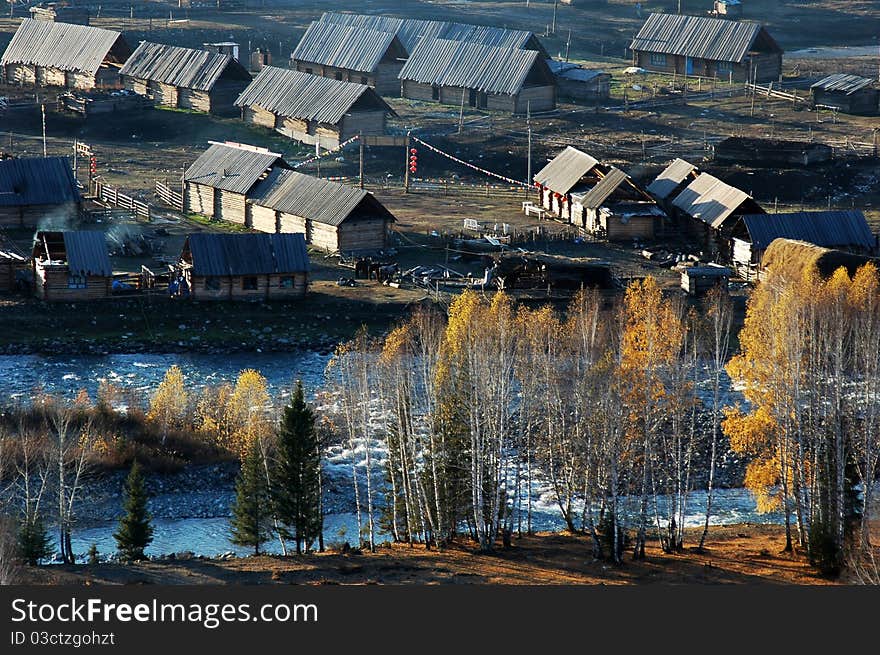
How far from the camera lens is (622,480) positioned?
46.0 metres

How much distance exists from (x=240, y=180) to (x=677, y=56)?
142 feet

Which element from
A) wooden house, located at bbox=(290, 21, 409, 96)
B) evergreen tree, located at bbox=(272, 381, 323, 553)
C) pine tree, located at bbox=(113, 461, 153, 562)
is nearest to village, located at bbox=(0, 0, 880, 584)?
wooden house, located at bbox=(290, 21, 409, 96)

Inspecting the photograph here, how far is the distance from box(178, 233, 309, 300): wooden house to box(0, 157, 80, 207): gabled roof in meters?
10.4

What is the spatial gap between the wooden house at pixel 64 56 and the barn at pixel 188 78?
1771mm

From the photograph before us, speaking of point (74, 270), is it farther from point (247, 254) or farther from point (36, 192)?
point (36, 192)

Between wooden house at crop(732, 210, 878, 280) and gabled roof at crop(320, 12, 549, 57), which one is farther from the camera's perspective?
gabled roof at crop(320, 12, 549, 57)

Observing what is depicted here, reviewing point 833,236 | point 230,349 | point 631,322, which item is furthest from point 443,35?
point 631,322

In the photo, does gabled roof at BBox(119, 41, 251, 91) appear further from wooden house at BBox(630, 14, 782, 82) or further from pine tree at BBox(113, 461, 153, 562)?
pine tree at BBox(113, 461, 153, 562)

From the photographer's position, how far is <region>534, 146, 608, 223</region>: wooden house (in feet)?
238

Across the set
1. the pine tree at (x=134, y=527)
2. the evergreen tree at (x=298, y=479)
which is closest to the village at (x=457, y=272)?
the evergreen tree at (x=298, y=479)

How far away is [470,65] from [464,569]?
62.4m

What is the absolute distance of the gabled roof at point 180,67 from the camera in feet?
300

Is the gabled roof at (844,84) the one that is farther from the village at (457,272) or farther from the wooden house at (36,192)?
the wooden house at (36,192)

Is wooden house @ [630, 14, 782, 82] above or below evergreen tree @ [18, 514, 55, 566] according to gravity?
above
